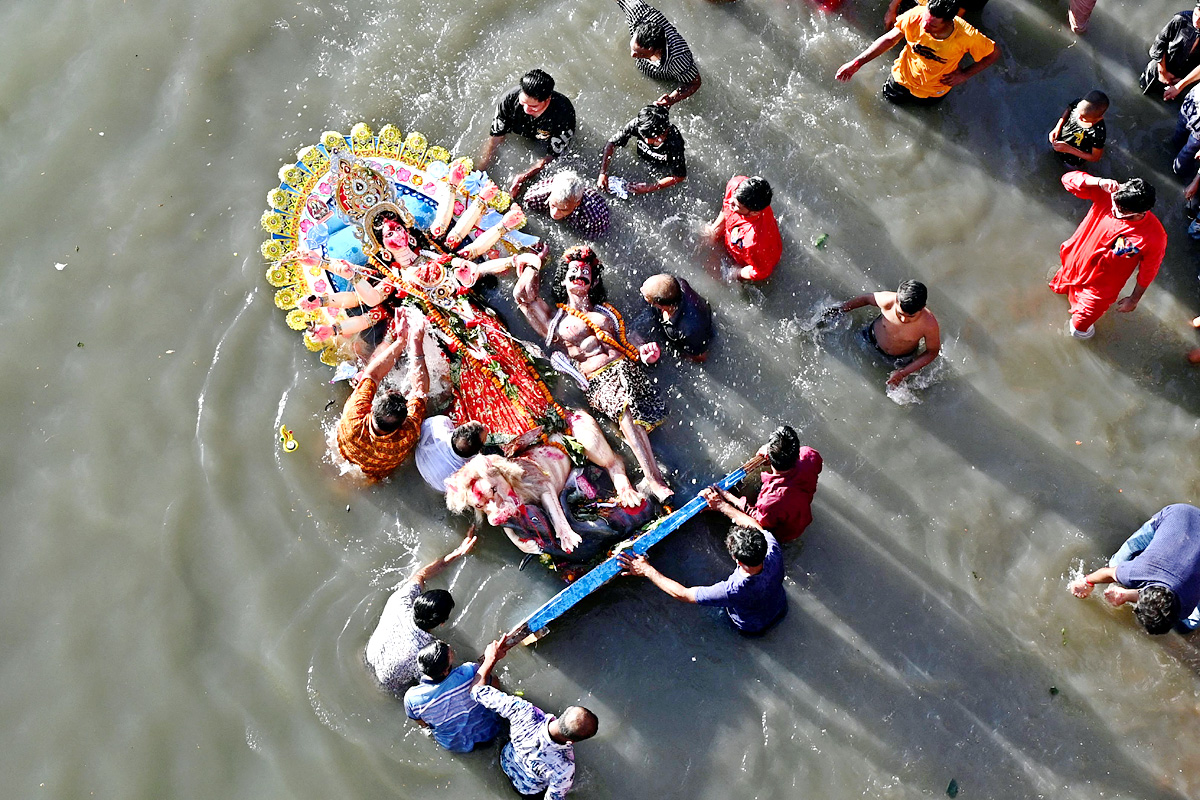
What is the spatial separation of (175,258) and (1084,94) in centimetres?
726

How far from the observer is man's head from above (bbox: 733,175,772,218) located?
6309mm

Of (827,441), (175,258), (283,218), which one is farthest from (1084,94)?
(175,258)

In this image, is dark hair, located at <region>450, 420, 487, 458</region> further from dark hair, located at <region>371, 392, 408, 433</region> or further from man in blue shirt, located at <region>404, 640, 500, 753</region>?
man in blue shirt, located at <region>404, 640, 500, 753</region>

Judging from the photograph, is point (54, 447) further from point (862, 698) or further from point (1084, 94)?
point (1084, 94)

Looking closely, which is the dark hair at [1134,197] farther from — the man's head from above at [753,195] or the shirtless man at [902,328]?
the man's head from above at [753,195]

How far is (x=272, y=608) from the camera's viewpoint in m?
6.50

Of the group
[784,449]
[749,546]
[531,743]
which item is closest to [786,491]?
[784,449]

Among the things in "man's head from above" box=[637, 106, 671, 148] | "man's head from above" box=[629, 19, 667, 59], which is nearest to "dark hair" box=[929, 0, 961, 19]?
"man's head from above" box=[629, 19, 667, 59]

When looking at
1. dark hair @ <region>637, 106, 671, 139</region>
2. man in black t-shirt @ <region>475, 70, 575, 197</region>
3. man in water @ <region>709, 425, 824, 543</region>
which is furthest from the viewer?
man in black t-shirt @ <region>475, 70, 575, 197</region>

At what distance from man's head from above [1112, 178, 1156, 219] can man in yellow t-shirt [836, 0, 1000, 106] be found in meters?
1.60

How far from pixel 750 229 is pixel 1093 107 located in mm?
2633

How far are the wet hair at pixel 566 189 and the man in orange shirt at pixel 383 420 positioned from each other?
1349 mm

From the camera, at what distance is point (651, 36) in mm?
6758

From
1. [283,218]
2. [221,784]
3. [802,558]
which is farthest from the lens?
[283,218]
